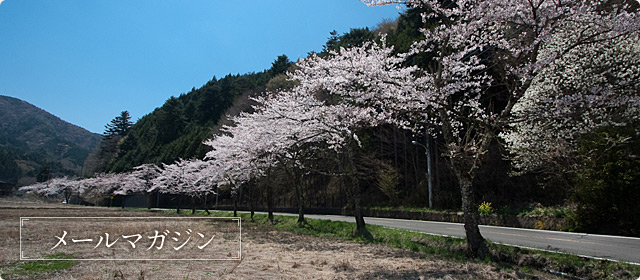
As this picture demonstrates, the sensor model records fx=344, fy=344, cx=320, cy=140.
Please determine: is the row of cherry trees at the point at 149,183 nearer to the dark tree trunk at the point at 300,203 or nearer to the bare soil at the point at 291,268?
the dark tree trunk at the point at 300,203

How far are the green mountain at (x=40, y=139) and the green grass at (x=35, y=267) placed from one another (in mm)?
125429

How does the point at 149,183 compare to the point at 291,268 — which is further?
the point at 149,183

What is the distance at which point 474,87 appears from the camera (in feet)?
45.6

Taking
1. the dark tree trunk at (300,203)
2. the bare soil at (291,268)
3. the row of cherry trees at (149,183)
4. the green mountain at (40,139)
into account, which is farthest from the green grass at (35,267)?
the green mountain at (40,139)

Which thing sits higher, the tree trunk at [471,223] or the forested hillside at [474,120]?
the forested hillside at [474,120]

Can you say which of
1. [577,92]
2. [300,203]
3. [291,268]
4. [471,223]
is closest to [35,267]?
[291,268]

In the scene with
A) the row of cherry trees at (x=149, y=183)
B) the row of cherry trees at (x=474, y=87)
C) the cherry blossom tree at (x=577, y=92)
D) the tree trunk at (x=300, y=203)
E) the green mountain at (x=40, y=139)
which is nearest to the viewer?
the row of cherry trees at (x=474, y=87)

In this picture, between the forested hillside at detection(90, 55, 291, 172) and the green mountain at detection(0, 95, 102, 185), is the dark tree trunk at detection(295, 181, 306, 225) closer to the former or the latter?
the forested hillside at detection(90, 55, 291, 172)

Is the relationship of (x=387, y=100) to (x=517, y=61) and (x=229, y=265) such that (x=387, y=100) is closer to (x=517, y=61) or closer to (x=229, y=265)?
(x=517, y=61)

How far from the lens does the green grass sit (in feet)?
19.0

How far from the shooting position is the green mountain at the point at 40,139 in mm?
115550

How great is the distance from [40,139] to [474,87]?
17444 cm

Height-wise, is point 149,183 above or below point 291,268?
above

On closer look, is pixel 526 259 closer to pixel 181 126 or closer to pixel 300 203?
pixel 300 203
